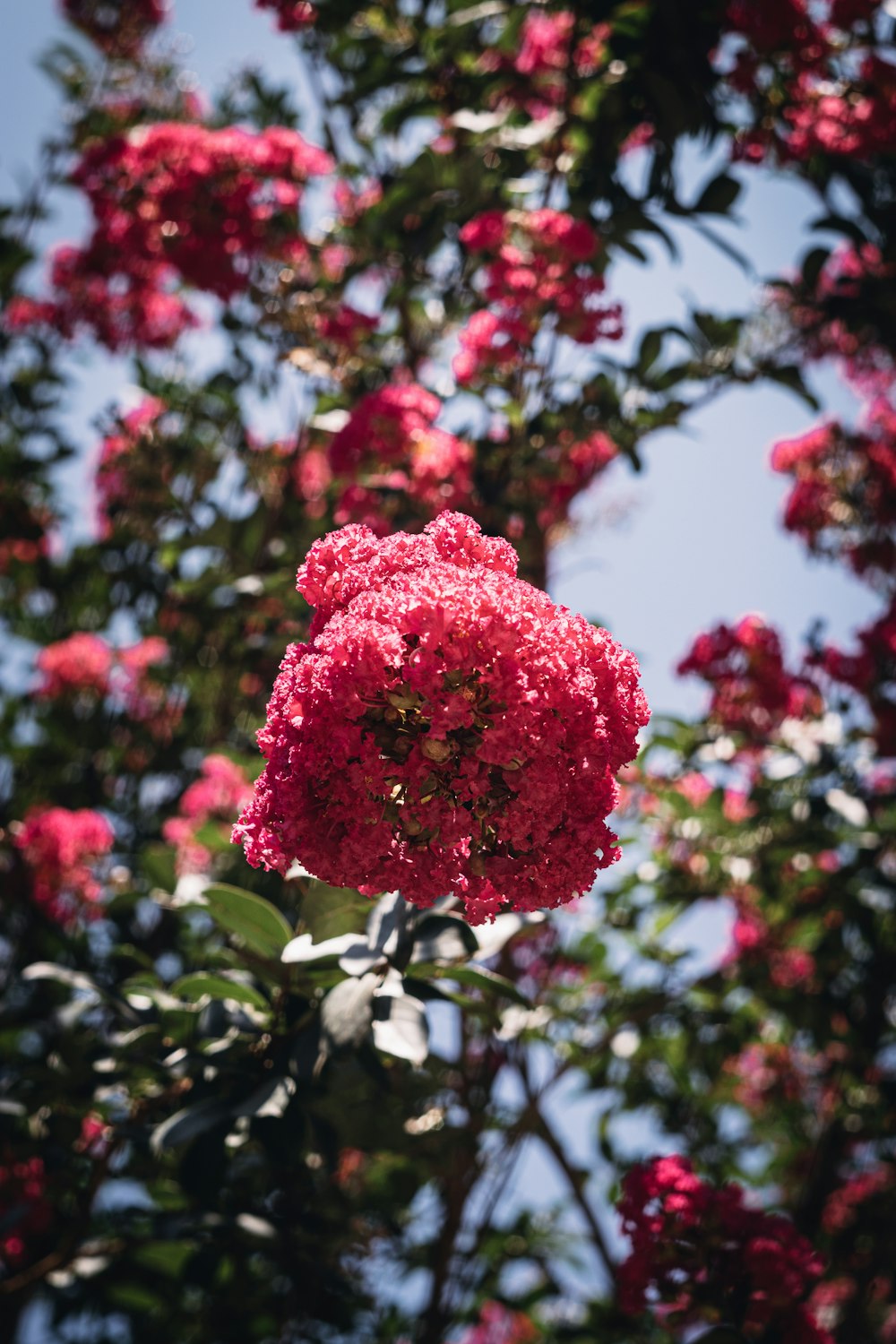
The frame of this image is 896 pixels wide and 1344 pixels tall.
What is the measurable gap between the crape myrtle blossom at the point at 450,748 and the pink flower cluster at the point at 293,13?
8.75 feet

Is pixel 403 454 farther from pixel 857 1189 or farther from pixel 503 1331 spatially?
pixel 503 1331

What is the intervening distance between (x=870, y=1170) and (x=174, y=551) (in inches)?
108

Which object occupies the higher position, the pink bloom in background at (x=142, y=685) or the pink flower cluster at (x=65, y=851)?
the pink bloom in background at (x=142, y=685)

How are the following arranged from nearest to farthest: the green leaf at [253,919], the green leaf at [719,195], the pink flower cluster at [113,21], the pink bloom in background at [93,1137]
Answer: the green leaf at [253,919], the pink bloom in background at [93,1137], the green leaf at [719,195], the pink flower cluster at [113,21]

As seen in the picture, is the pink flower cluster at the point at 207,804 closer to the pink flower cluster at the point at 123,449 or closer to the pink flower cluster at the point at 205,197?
the pink flower cluster at the point at 123,449

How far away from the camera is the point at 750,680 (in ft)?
10.3

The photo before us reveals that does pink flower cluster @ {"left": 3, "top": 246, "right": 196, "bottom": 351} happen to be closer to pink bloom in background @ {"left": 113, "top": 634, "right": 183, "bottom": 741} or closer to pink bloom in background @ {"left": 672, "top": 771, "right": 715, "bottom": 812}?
pink bloom in background @ {"left": 113, "top": 634, "right": 183, "bottom": 741}

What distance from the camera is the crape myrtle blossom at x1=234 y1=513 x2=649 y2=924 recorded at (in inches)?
41.9

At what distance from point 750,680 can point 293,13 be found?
2.33 metres

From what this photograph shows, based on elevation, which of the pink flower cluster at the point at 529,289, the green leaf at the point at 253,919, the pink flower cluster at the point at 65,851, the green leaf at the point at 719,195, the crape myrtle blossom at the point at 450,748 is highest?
the green leaf at the point at 719,195

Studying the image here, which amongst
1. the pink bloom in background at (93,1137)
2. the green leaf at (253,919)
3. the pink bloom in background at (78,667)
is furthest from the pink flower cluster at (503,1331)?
the green leaf at (253,919)

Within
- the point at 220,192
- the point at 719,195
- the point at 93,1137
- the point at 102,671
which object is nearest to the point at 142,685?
the point at 102,671

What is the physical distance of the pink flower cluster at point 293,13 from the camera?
3.10 metres

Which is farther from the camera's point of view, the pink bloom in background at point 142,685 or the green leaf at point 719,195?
the pink bloom in background at point 142,685
